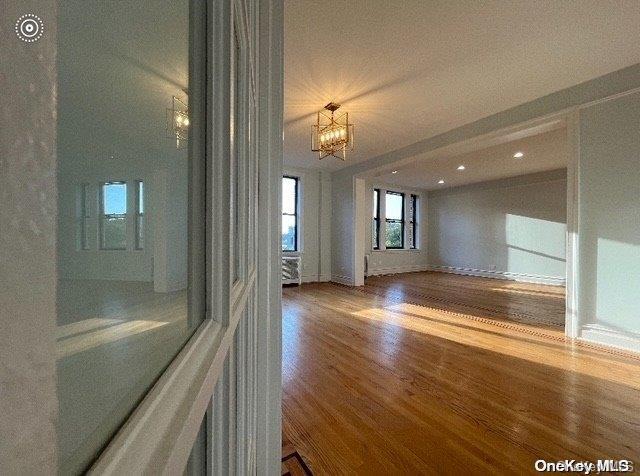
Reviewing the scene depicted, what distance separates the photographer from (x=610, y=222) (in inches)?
101

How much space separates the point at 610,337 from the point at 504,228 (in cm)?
552

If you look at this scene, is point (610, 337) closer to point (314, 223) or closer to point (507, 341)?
point (507, 341)

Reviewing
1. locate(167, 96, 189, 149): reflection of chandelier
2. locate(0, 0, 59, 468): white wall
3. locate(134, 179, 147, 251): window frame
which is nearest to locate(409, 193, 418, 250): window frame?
locate(167, 96, 189, 149): reflection of chandelier

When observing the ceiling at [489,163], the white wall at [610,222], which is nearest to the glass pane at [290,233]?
the ceiling at [489,163]

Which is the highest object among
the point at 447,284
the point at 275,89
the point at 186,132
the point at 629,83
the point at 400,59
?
the point at 400,59

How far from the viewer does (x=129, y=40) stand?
0.73 feet

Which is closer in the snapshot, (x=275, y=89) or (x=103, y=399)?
(x=103, y=399)

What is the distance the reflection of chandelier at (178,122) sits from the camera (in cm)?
32

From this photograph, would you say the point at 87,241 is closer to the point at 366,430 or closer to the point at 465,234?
the point at 366,430

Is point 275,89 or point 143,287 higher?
point 275,89

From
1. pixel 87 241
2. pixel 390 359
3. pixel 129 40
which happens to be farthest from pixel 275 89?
pixel 390 359

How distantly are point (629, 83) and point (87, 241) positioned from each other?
149 inches

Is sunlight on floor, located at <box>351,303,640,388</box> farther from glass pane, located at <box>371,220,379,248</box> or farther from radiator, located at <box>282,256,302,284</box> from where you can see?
glass pane, located at <box>371,220,379,248</box>

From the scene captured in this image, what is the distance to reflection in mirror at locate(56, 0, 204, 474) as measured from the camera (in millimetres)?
148
